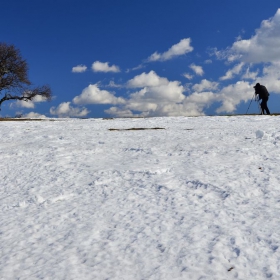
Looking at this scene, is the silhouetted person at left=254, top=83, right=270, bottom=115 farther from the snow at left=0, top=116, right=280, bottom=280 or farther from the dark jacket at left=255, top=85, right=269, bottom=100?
the snow at left=0, top=116, right=280, bottom=280

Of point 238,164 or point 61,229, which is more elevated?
point 238,164

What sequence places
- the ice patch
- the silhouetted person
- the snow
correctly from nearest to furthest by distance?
the snow, the ice patch, the silhouetted person

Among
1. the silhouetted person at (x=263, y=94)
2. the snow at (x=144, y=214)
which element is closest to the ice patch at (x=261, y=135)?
the snow at (x=144, y=214)

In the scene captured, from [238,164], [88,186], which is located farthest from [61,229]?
[238,164]

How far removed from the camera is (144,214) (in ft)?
15.5

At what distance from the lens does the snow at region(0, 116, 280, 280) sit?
3566mm

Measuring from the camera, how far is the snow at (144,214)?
3566mm

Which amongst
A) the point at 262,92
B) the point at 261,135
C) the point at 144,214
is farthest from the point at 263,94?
the point at 144,214

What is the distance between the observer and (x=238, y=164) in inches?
266

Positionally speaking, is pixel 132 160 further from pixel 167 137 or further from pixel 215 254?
pixel 215 254

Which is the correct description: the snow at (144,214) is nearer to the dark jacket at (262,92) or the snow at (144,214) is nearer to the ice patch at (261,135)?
the ice patch at (261,135)

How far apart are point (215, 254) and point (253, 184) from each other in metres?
2.38

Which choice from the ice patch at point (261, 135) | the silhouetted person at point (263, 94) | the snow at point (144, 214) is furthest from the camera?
the silhouetted person at point (263, 94)

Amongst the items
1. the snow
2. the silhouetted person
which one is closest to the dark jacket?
the silhouetted person
